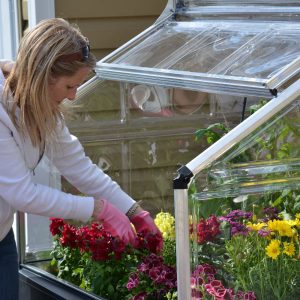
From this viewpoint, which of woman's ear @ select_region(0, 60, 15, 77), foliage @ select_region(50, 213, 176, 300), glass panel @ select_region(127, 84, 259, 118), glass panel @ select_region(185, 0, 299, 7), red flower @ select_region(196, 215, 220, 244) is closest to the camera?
red flower @ select_region(196, 215, 220, 244)

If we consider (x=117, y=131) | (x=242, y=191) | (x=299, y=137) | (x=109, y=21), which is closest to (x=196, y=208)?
(x=242, y=191)

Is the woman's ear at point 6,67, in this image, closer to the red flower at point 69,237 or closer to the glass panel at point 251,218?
the glass panel at point 251,218

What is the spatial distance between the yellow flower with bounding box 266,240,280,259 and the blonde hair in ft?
2.75

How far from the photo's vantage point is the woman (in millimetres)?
2947

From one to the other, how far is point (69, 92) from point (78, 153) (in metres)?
0.43

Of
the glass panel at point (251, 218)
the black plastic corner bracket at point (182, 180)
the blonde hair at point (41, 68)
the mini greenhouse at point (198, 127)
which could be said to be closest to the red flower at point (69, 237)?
the mini greenhouse at point (198, 127)

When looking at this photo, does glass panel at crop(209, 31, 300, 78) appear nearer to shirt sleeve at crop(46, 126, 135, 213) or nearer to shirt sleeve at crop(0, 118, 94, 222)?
shirt sleeve at crop(46, 126, 135, 213)

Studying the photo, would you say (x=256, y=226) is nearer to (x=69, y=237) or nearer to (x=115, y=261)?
(x=115, y=261)

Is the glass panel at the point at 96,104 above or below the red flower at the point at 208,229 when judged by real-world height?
above

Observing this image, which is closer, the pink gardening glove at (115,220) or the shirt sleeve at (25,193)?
the shirt sleeve at (25,193)

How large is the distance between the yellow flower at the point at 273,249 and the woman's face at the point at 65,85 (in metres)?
0.83

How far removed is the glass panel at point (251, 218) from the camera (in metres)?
2.79

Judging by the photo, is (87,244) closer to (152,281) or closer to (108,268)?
(108,268)

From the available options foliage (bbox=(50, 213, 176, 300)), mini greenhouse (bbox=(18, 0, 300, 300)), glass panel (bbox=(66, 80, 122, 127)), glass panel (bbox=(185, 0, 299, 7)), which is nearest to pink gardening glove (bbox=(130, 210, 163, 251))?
foliage (bbox=(50, 213, 176, 300))
